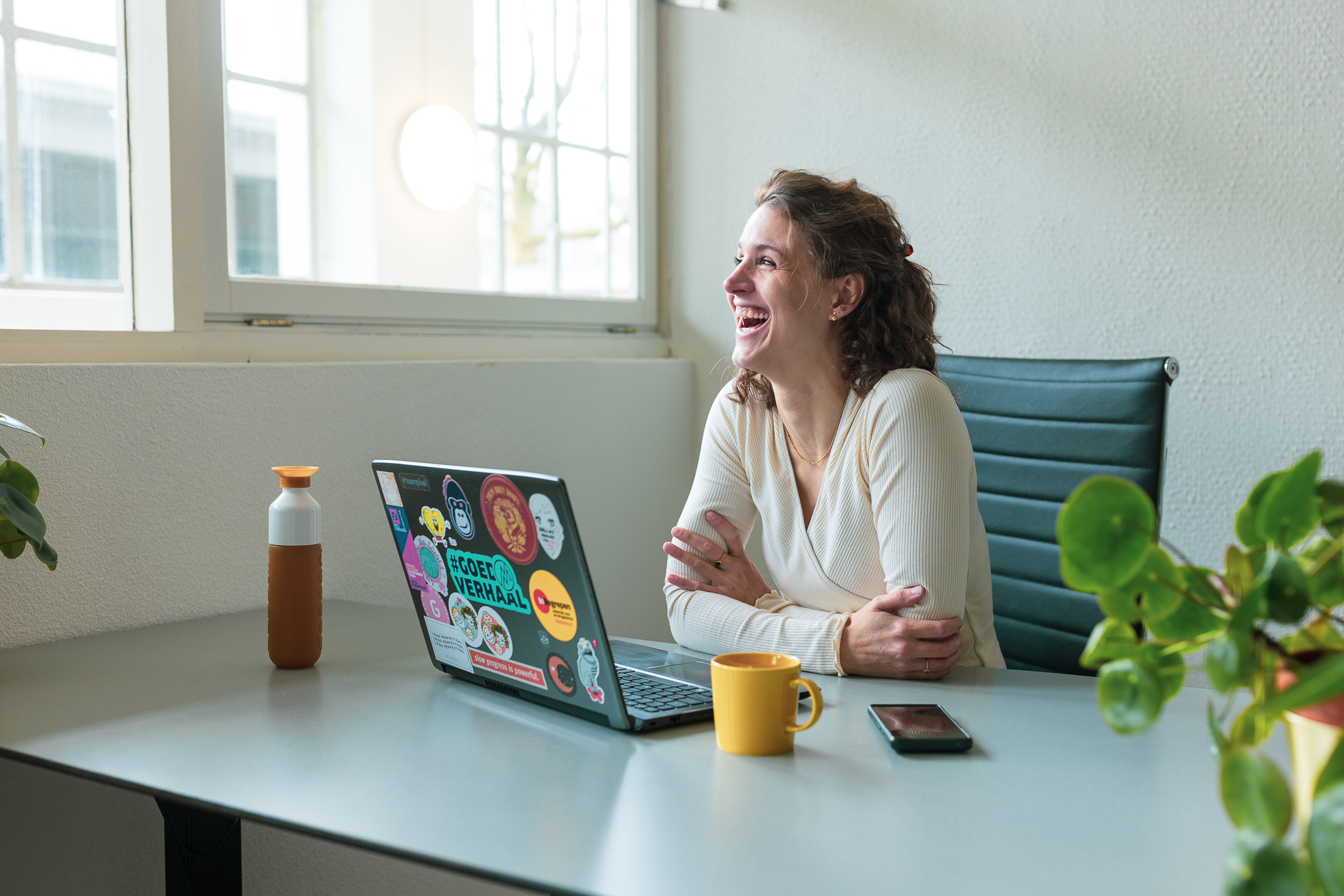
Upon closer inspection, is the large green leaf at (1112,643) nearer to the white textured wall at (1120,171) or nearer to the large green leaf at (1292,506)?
the large green leaf at (1292,506)

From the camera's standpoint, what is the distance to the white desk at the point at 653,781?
723mm

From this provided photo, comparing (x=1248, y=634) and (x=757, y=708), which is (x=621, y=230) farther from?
(x=1248, y=634)

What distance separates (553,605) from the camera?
1033 millimetres

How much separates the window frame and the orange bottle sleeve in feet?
2.17

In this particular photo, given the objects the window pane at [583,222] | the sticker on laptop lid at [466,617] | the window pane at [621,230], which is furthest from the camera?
the window pane at [621,230]

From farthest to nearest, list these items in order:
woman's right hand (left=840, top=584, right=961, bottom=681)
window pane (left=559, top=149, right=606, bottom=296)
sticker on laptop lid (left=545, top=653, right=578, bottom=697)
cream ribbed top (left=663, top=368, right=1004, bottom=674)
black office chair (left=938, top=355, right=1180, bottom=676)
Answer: window pane (left=559, top=149, right=606, bottom=296) → black office chair (left=938, top=355, right=1180, bottom=676) → cream ribbed top (left=663, top=368, right=1004, bottom=674) → woman's right hand (left=840, top=584, right=961, bottom=681) → sticker on laptop lid (left=545, top=653, right=578, bottom=697)

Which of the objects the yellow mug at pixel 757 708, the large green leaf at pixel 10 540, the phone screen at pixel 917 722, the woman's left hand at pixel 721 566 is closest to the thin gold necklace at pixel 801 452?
the woman's left hand at pixel 721 566

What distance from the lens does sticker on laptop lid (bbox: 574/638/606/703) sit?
3.31 ft

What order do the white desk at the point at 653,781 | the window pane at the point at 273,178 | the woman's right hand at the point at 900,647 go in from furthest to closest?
the window pane at the point at 273,178, the woman's right hand at the point at 900,647, the white desk at the point at 653,781

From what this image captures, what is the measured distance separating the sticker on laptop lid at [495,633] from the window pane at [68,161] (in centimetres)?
97

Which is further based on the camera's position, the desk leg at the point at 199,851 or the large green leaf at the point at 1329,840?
the desk leg at the point at 199,851

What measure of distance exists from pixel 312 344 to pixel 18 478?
764 mm

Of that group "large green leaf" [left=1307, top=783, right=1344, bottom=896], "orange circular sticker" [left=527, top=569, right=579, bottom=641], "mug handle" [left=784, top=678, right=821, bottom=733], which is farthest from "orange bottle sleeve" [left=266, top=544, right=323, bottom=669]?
Result: "large green leaf" [left=1307, top=783, right=1344, bottom=896]

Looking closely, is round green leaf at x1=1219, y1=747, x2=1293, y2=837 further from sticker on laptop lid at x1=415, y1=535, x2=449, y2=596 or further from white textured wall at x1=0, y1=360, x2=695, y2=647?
white textured wall at x1=0, y1=360, x2=695, y2=647
